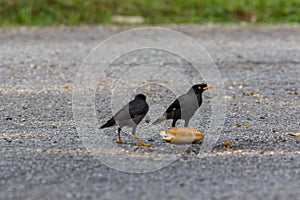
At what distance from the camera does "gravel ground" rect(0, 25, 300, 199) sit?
498 centimetres

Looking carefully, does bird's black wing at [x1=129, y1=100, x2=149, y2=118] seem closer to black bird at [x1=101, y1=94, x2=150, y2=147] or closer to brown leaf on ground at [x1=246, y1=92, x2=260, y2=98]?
black bird at [x1=101, y1=94, x2=150, y2=147]

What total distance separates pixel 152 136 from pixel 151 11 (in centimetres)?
961

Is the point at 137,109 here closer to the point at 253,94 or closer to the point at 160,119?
the point at 160,119

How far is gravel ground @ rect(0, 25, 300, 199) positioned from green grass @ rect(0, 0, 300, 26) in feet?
6.48

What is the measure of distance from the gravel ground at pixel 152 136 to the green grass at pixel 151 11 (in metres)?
1.98

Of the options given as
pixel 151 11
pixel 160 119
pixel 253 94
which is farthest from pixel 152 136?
pixel 151 11

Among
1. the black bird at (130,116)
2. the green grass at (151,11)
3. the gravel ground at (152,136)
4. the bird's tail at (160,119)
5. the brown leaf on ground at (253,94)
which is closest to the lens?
the gravel ground at (152,136)

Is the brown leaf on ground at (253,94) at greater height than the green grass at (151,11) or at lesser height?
lesser

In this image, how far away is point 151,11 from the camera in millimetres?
16203

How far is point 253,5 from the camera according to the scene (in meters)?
16.8

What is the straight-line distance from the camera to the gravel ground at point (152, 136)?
4.98m

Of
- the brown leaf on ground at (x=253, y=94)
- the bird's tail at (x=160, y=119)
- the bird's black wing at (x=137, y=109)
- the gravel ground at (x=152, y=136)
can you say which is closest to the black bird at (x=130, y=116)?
the bird's black wing at (x=137, y=109)

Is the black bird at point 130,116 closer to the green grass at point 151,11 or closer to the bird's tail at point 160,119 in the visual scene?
the bird's tail at point 160,119

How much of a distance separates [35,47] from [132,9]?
3836 mm
